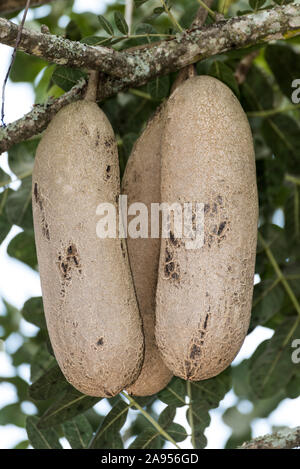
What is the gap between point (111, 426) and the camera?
1555 mm

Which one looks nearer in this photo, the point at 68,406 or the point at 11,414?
the point at 68,406

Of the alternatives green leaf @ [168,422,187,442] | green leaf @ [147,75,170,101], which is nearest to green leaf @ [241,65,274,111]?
green leaf @ [147,75,170,101]

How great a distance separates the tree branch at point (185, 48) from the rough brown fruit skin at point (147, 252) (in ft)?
0.37

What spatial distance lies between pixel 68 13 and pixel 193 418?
4.92ft

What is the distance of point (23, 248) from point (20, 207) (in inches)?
5.6

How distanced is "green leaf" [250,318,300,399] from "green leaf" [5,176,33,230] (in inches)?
28.8

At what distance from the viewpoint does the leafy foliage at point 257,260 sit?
1536mm

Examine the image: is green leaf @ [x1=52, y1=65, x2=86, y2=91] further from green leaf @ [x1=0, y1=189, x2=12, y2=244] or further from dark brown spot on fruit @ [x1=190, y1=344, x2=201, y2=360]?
dark brown spot on fruit @ [x1=190, y1=344, x2=201, y2=360]

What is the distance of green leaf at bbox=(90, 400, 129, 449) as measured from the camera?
5.08 feet

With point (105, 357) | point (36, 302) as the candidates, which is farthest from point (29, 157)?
point (105, 357)

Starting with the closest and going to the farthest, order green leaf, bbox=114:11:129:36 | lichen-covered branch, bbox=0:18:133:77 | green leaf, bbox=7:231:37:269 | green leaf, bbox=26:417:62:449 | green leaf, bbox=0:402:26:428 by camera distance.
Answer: lichen-covered branch, bbox=0:18:133:77 < green leaf, bbox=114:11:129:36 < green leaf, bbox=26:417:62:449 < green leaf, bbox=7:231:37:269 < green leaf, bbox=0:402:26:428

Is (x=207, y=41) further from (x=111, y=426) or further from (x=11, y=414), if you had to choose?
(x=11, y=414)

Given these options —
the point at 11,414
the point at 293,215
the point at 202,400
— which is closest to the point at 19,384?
the point at 11,414

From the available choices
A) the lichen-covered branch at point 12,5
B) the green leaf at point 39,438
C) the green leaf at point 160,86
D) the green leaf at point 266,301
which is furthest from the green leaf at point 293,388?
the lichen-covered branch at point 12,5
